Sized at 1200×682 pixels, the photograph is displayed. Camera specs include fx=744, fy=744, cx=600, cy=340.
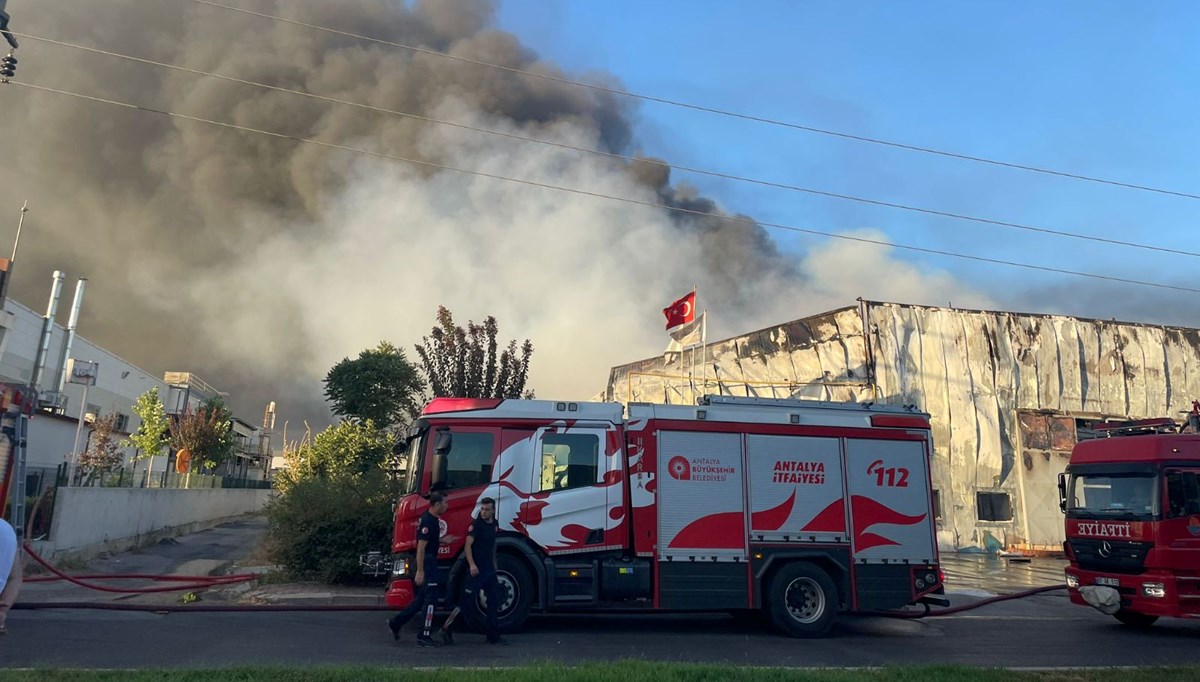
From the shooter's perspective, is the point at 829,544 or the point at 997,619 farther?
the point at 997,619

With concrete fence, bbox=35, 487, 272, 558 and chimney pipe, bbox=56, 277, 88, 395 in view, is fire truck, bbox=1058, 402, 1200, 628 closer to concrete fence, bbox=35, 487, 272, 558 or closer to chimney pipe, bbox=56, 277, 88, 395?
concrete fence, bbox=35, 487, 272, 558

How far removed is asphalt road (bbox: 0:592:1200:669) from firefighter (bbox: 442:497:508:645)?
288 millimetres

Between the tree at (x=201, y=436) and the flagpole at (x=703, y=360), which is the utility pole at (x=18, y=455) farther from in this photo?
the tree at (x=201, y=436)

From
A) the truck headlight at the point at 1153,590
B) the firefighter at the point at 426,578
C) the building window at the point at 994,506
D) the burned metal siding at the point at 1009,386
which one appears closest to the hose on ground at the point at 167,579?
the firefighter at the point at 426,578

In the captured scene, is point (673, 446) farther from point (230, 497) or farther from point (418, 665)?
point (230, 497)

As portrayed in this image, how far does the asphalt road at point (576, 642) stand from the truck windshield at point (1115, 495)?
176 cm

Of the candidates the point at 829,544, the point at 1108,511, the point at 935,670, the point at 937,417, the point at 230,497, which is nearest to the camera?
the point at 935,670

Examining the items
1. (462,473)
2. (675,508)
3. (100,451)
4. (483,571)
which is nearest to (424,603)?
(483,571)

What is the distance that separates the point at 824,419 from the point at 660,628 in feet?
12.5

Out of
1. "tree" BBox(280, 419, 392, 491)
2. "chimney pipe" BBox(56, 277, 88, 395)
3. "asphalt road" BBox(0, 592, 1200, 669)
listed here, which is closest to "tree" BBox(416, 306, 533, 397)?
"tree" BBox(280, 419, 392, 491)

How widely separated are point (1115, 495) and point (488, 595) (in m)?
9.91

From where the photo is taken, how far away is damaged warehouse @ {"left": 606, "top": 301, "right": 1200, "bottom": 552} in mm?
22891

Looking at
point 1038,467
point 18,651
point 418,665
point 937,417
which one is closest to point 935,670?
point 418,665

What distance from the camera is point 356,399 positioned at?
79.8ft
